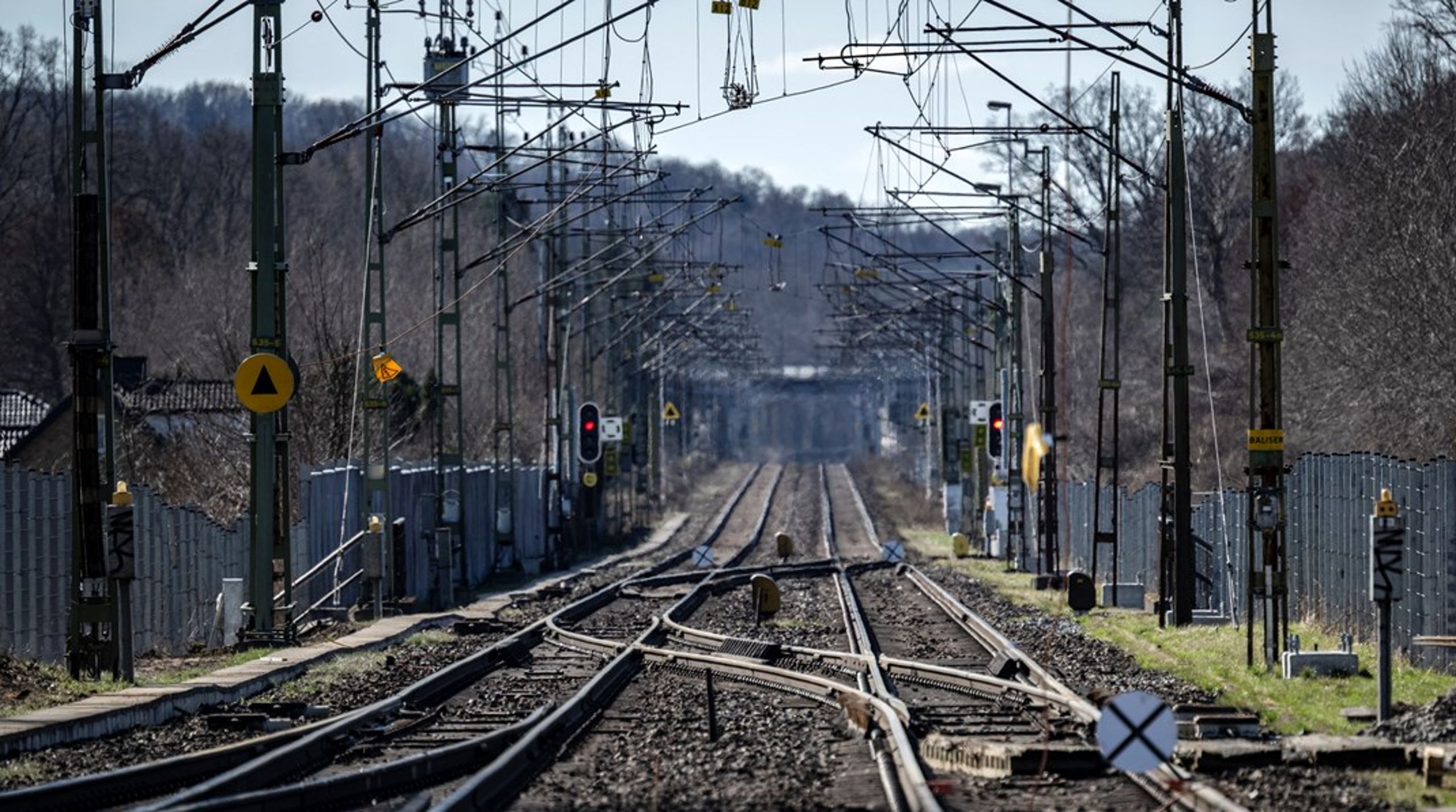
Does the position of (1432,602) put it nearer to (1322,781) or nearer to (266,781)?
(1322,781)

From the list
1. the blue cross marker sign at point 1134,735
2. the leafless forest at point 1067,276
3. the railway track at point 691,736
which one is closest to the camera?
the blue cross marker sign at point 1134,735

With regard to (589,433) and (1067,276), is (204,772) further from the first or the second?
(589,433)

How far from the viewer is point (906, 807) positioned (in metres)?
12.0

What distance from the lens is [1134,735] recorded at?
11609 mm

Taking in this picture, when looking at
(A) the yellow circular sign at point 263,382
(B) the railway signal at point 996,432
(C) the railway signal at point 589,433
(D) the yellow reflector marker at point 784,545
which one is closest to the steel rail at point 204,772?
(A) the yellow circular sign at point 263,382

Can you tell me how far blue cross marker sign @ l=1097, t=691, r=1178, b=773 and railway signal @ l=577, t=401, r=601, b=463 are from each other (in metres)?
41.4

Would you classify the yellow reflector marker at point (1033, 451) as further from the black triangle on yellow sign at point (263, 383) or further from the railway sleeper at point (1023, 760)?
the black triangle on yellow sign at point (263, 383)

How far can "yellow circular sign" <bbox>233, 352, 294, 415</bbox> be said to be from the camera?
22391 mm

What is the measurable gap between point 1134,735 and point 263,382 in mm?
13083

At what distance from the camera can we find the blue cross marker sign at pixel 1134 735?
11578mm

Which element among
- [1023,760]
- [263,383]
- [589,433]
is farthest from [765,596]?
[589,433]

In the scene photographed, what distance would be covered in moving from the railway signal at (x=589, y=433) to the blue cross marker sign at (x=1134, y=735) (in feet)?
136

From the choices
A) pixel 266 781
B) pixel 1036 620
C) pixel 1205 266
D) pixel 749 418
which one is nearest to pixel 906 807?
pixel 266 781

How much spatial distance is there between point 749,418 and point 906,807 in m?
179
